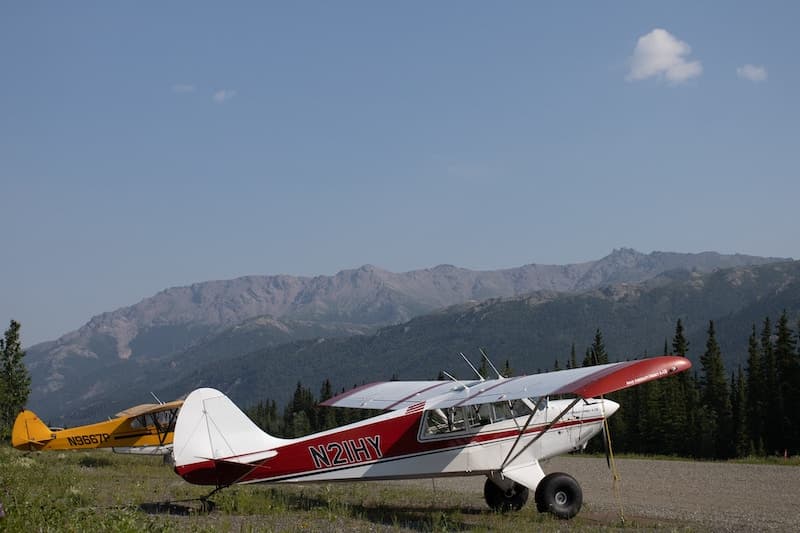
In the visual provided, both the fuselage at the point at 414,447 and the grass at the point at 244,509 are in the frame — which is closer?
the grass at the point at 244,509

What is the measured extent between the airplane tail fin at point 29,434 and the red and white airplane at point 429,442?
1715 centimetres

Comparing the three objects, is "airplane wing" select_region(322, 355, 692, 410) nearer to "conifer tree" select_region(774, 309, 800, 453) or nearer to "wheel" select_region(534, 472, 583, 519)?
"wheel" select_region(534, 472, 583, 519)

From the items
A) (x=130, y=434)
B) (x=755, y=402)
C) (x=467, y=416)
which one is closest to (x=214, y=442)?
(x=467, y=416)

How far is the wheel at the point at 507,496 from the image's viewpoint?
1432 cm

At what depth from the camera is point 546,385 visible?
12.7 metres

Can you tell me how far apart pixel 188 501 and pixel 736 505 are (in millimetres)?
10625

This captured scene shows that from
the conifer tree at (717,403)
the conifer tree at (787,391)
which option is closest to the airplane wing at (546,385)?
the conifer tree at (787,391)

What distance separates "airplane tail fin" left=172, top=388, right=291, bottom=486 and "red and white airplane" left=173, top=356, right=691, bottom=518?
→ 17 millimetres

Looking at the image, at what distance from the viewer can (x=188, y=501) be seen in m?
13.6

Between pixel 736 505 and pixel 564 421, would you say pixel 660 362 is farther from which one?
pixel 736 505

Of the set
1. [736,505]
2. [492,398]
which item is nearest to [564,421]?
[492,398]

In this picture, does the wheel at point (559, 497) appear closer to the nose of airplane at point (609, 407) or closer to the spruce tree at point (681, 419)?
the nose of airplane at point (609, 407)

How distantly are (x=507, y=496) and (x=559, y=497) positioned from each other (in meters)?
1.67

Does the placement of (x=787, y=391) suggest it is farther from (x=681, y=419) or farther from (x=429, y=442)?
(x=429, y=442)
